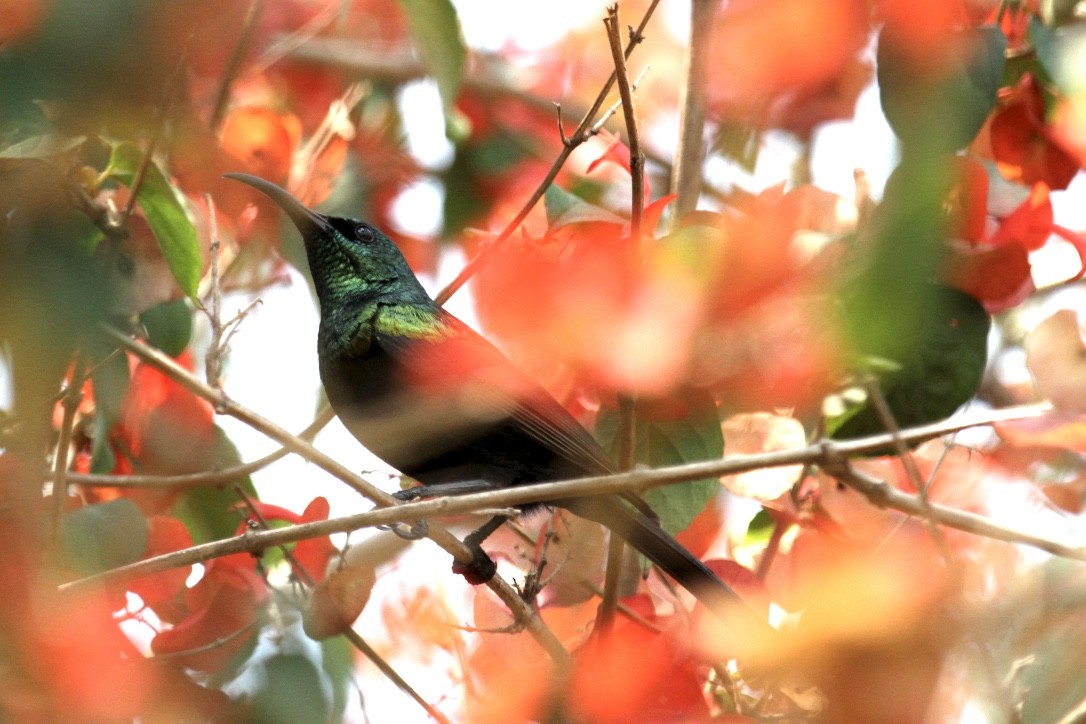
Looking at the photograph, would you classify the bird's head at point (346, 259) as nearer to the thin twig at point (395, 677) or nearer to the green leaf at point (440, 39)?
the green leaf at point (440, 39)

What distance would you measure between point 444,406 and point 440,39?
42.4 inches

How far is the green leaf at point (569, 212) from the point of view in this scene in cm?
253

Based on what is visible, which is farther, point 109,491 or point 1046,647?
point 109,491

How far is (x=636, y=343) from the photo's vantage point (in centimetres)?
212

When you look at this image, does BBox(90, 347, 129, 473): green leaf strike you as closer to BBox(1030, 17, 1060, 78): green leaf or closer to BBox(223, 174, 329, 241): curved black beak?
BBox(223, 174, 329, 241): curved black beak

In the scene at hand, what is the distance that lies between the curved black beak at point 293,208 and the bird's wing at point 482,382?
0.51 meters

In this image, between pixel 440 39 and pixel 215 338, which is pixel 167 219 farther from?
pixel 440 39

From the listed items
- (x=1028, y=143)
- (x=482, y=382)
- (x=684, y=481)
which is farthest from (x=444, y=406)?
(x=1028, y=143)

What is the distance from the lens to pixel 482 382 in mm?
2936

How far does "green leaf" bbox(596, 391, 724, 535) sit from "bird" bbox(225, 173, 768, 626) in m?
0.09

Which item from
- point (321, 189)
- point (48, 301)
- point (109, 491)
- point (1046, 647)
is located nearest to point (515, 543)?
point (109, 491)

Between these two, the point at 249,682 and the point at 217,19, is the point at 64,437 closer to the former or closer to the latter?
the point at 249,682

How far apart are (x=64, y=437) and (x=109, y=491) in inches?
19.3

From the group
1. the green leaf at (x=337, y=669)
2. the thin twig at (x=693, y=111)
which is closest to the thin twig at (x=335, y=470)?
the green leaf at (x=337, y=669)
